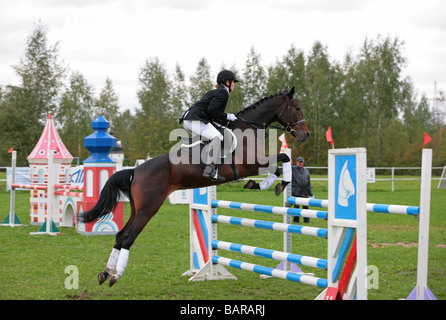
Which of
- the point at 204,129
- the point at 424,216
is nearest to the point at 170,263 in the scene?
the point at 204,129

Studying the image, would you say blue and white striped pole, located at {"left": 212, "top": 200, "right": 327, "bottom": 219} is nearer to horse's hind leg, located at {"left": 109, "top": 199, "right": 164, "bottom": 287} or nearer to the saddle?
the saddle

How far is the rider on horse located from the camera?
5.30m

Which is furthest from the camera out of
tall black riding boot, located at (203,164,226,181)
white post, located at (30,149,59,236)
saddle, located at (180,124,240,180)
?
white post, located at (30,149,59,236)

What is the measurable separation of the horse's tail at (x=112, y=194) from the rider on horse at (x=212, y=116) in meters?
0.93

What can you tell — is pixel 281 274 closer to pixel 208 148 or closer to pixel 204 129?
pixel 208 148

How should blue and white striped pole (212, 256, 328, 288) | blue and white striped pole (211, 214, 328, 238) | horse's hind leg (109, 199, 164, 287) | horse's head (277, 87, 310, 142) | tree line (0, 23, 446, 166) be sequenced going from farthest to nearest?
1. tree line (0, 23, 446, 166)
2. horse's head (277, 87, 310, 142)
3. horse's hind leg (109, 199, 164, 287)
4. blue and white striped pole (211, 214, 328, 238)
5. blue and white striped pole (212, 256, 328, 288)

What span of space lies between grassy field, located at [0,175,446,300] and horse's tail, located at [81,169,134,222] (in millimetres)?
840

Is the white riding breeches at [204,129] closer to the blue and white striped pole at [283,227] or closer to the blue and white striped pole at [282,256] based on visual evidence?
the blue and white striped pole at [283,227]

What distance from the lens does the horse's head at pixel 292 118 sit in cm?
570

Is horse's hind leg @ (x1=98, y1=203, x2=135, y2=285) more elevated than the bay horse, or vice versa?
the bay horse

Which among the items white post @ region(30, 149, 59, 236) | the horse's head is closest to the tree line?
white post @ region(30, 149, 59, 236)

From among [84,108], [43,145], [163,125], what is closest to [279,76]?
[163,125]

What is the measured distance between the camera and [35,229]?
10.7 meters
